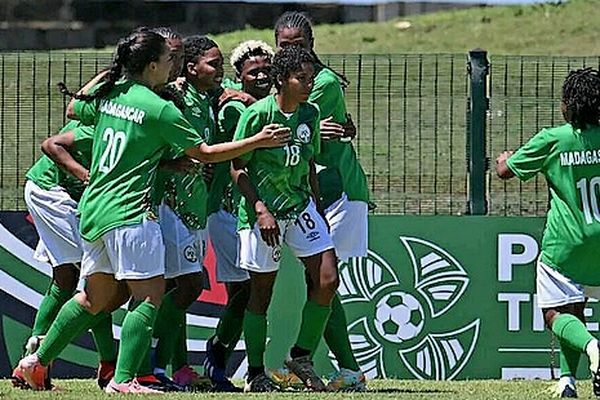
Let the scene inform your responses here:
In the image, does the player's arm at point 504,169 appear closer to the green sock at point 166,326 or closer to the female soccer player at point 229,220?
the female soccer player at point 229,220

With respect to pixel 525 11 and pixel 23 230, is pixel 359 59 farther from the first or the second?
pixel 525 11

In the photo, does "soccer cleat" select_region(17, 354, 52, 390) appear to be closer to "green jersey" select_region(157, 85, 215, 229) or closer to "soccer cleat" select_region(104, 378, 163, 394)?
"soccer cleat" select_region(104, 378, 163, 394)

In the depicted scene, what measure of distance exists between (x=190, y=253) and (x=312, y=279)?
29.0 inches

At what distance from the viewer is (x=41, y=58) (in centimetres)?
1409

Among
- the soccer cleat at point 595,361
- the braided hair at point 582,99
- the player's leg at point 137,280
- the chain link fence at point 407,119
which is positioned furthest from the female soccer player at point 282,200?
the chain link fence at point 407,119

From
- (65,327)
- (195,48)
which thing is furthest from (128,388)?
(195,48)

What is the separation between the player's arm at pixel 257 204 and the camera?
951cm

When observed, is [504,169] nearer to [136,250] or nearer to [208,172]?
[208,172]

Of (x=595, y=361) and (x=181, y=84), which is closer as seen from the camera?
(x=595, y=361)

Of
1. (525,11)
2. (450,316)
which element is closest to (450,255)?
(450,316)

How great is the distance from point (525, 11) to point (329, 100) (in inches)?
851

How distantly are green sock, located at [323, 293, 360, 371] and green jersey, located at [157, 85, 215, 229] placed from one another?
119cm

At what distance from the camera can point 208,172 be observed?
1022 cm

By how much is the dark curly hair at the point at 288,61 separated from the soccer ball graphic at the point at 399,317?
108 inches
